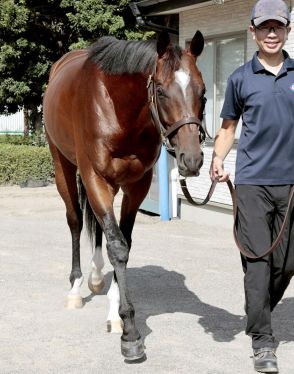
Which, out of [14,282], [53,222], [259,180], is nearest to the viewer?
[259,180]

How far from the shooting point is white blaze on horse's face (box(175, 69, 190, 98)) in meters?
3.60

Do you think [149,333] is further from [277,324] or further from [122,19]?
[122,19]

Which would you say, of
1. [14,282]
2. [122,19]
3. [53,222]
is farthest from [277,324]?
[122,19]

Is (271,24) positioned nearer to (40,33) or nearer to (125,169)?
(125,169)

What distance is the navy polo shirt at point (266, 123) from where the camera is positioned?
3.68 metres

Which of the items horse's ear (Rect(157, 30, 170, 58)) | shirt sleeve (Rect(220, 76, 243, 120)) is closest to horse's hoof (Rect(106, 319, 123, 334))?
shirt sleeve (Rect(220, 76, 243, 120))

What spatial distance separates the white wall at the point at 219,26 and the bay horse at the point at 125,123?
155 inches

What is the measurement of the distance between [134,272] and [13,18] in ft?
39.4

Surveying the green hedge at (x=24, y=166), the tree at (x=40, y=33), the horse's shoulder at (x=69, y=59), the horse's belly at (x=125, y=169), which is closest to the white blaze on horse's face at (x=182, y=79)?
the horse's belly at (x=125, y=169)

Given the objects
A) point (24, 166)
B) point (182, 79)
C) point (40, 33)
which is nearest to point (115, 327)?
point (182, 79)

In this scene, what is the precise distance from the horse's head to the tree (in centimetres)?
1279

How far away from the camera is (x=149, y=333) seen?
14.7 feet

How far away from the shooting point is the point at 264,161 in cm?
373

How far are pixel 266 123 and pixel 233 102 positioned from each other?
0.28 m
